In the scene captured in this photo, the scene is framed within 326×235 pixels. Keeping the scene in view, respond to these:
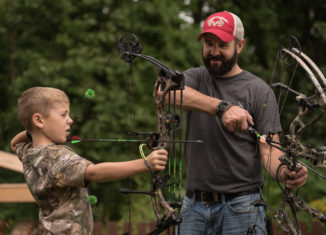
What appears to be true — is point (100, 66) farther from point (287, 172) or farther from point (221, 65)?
point (287, 172)

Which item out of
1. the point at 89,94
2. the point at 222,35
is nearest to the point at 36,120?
the point at 89,94

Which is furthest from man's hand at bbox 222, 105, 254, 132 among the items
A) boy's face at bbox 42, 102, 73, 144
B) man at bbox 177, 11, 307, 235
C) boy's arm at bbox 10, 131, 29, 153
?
boy's arm at bbox 10, 131, 29, 153

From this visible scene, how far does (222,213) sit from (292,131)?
0.77m

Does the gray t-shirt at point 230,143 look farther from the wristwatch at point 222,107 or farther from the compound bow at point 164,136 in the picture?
the compound bow at point 164,136

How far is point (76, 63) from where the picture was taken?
6125mm

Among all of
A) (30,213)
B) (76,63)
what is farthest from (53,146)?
(30,213)

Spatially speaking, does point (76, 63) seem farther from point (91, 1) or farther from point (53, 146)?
point (53, 146)

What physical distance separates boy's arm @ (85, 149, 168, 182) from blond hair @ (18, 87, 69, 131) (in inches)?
18.9

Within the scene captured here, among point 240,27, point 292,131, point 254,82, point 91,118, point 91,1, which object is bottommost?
point 91,118

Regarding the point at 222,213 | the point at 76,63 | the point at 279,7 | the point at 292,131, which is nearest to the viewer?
the point at 292,131

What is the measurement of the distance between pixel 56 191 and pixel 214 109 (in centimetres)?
100

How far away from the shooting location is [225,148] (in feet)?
9.01

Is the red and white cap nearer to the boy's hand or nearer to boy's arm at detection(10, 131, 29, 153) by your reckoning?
the boy's hand

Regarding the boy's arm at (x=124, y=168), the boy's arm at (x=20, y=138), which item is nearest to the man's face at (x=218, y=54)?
the boy's arm at (x=124, y=168)
